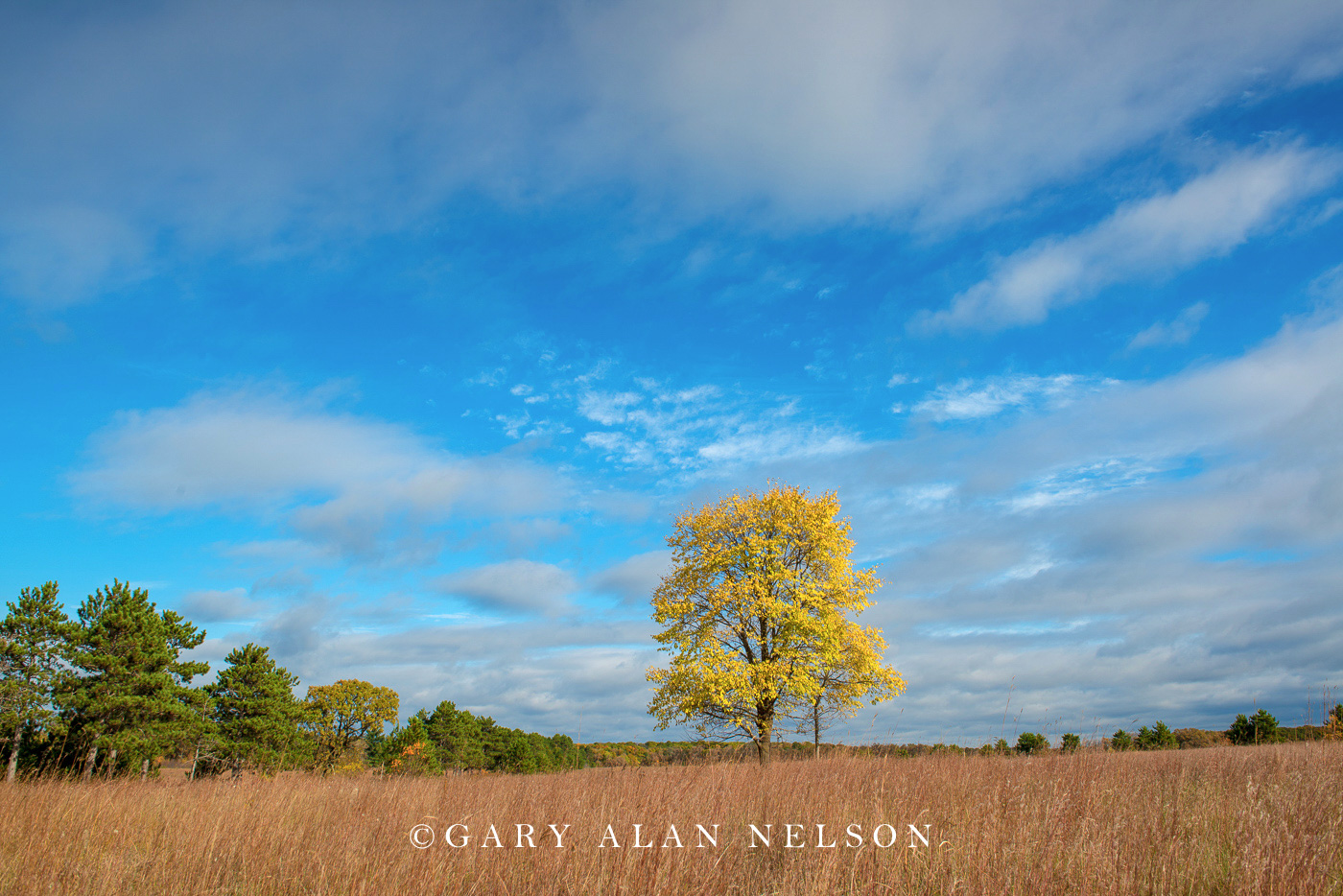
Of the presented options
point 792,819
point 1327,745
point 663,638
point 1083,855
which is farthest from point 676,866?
point 663,638

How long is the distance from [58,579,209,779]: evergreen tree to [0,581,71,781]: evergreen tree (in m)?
0.76

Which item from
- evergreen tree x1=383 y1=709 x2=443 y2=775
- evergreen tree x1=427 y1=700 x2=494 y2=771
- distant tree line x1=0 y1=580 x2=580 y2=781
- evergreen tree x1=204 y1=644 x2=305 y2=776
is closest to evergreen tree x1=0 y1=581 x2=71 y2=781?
distant tree line x1=0 y1=580 x2=580 y2=781

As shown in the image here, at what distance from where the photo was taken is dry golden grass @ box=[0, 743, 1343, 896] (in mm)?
4691

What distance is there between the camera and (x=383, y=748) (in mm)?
53625

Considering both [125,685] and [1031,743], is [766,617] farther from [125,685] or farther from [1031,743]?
[125,685]

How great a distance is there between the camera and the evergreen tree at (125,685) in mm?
32812

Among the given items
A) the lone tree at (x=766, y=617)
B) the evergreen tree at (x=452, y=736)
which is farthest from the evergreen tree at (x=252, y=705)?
the lone tree at (x=766, y=617)

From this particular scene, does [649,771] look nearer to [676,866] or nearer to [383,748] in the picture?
[676,866]

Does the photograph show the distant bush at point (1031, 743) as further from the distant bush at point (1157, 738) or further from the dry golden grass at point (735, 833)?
the distant bush at point (1157, 738)

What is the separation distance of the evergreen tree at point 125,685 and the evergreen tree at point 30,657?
0.76m

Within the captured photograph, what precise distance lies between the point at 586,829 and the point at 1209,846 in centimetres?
516

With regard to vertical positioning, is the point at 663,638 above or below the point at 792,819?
above

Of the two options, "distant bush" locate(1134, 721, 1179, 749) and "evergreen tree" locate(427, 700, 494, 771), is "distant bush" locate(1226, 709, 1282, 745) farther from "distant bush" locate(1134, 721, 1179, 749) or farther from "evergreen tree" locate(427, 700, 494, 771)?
"evergreen tree" locate(427, 700, 494, 771)

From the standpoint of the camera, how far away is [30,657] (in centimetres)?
3259
